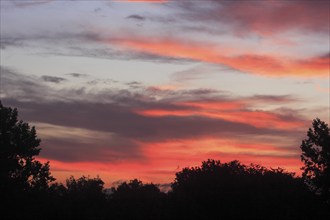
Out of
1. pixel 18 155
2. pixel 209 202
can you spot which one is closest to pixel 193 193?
pixel 209 202

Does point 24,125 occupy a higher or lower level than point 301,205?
higher

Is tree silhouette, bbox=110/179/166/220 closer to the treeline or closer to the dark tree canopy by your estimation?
the treeline

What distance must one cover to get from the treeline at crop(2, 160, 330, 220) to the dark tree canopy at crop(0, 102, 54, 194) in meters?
1.69

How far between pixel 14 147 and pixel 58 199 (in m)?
12.0

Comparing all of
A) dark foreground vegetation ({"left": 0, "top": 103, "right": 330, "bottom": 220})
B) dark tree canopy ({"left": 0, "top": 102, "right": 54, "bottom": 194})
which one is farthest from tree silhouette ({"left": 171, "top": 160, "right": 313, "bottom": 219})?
dark tree canopy ({"left": 0, "top": 102, "right": 54, "bottom": 194})

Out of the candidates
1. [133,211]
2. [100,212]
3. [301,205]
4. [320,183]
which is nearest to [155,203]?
[133,211]

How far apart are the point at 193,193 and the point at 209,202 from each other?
189 inches

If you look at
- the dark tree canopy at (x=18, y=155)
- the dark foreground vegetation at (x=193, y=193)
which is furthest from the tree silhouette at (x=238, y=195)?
the dark tree canopy at (x=18, y=155)

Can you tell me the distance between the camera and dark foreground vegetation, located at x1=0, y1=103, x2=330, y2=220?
224 feet

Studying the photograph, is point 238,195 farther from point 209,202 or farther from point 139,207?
point 139,207

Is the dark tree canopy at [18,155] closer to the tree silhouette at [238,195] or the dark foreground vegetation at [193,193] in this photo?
the dark foreground vegetation at [193,193]

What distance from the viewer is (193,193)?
74500 mm

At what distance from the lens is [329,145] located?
85000 mm

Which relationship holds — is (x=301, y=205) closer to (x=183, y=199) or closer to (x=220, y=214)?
(x=220, y=214)
